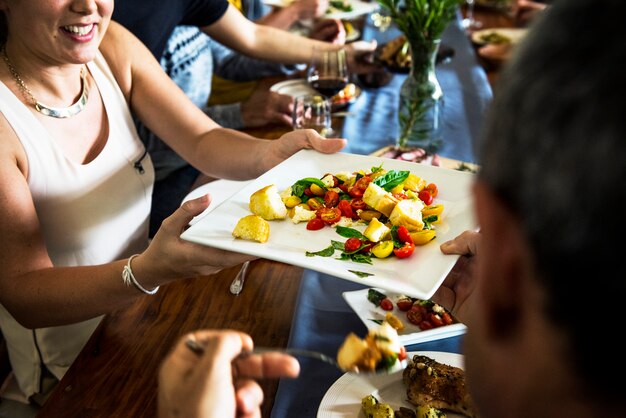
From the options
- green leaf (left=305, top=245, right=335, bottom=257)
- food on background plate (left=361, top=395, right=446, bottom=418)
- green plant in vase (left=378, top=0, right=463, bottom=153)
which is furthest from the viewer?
green plant in vase (left=378, top=0, right=463, bottom=153)

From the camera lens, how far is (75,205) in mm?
1674

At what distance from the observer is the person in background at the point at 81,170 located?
1.41 m

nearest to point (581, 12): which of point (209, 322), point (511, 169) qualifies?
point (511, 169)

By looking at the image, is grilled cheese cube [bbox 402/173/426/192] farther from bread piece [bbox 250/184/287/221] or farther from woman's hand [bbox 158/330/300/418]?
woman's hand [bbox 158/330/300/418]

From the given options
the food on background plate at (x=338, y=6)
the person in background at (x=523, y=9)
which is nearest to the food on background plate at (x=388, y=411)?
the food on background plate at (x=338, y=6)

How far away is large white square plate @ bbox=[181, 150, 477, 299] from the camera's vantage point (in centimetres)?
103

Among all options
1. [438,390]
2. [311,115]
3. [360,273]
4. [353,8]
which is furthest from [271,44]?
[438,390]

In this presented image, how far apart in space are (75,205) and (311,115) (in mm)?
779

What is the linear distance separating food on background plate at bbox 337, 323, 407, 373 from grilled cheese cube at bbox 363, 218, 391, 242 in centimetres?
28

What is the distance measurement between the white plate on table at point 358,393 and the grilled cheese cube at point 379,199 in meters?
0.29

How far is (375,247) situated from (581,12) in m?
0.75

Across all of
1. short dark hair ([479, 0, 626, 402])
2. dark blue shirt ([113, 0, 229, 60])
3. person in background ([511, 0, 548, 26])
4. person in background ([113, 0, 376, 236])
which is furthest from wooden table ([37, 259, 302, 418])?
person in background ([511, 0, 548, 26])

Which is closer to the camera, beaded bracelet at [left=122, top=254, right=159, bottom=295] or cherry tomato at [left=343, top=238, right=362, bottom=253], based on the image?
cherry tomato at [left=343, top=238, right=362, bottom=253]

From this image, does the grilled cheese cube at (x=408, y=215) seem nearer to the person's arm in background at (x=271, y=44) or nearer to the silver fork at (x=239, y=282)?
the silver fork at (x=239, y=282)
